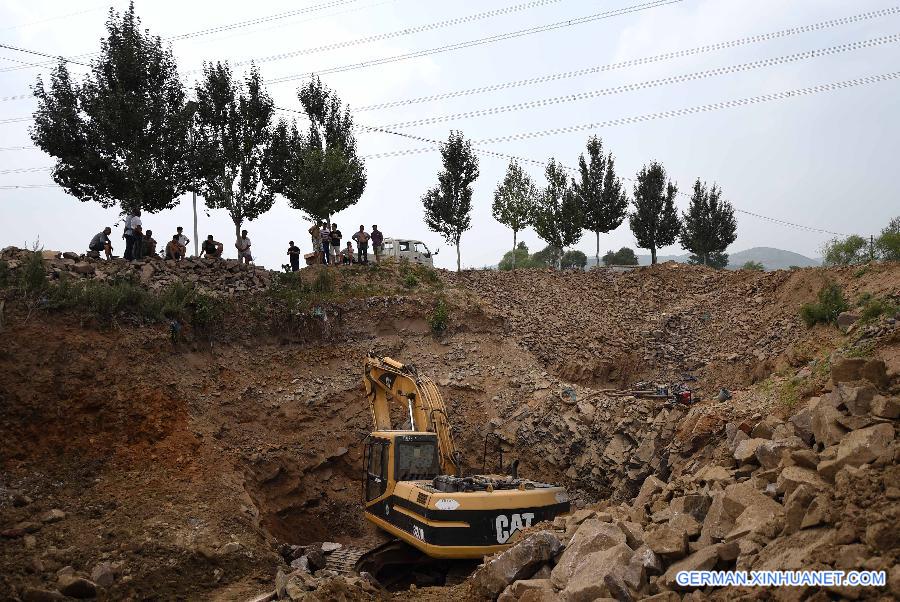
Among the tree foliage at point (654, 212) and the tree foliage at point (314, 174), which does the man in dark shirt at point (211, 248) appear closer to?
the tree foliage at point (314, 174)

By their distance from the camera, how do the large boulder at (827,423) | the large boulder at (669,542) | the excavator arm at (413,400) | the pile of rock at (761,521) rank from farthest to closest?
the excavator arm at (413,400) → the large boulder at (827,423) → the large boulder at (669,542) → the pile of rock at (761,521)

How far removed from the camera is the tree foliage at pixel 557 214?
2881 centimetres

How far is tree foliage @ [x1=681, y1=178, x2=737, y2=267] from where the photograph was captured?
32656 mm

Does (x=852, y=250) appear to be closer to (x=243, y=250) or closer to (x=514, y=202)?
(x=514, y=202)

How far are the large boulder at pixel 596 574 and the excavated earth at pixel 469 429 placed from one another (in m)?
0.03

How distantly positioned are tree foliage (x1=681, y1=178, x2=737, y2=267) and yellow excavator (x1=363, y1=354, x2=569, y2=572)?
23706mm

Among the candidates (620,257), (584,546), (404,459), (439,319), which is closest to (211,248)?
(439,319)

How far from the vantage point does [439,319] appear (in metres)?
19.7

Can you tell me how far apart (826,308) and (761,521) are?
12.5 meters

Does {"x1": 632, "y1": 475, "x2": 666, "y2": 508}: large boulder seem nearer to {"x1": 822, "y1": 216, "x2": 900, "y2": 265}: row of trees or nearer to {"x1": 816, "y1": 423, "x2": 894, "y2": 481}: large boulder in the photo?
{"x1": 816, "y1": 423, "x2": 894, "y2": 481}: large boulder

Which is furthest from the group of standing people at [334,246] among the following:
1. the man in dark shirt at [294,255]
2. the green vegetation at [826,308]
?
the green vegetation at [826,308]

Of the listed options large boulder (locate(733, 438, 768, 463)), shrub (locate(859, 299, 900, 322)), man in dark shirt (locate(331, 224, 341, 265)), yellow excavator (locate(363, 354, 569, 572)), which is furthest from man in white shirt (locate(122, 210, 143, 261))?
shrub (locate(859, 299, 900, 322))

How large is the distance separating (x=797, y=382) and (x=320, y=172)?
15.6 m

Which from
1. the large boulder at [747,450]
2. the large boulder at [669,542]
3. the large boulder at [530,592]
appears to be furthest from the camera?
the large boulder at [747,450]
